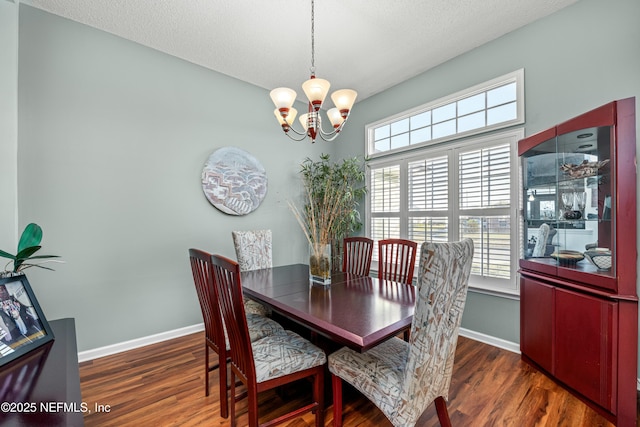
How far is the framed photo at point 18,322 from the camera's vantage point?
1.12 m

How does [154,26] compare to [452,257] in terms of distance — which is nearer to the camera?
[452,257]

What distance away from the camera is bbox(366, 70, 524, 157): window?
2.72 m

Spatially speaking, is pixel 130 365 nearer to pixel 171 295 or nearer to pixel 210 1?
pixel 171 295

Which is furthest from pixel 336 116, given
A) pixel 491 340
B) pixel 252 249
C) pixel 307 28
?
pixel 491 340

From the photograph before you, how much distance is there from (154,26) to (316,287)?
9.02 ft

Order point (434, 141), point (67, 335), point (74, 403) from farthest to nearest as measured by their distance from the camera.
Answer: point (434, 141)
point (67, 335)
point (74, 403)

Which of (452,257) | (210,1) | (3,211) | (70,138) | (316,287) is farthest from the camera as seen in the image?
(70,138)

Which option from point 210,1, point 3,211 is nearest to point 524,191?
point 210,1

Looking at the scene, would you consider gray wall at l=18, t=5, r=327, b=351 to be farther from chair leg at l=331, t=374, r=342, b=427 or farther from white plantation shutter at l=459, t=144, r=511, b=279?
white plantation shutter at l=459, t=144, r=511, b=279

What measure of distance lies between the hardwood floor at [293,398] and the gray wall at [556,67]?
54cm

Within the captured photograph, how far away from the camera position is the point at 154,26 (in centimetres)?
256

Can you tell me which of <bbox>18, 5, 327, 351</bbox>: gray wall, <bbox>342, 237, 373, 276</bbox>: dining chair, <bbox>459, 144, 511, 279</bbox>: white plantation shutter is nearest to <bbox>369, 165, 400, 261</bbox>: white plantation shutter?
<bbox>459, 144, 511, 279</bbox>: white plantation shutter

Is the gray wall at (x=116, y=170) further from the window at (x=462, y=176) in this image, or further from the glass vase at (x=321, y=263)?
the window at (x=462, y=176)

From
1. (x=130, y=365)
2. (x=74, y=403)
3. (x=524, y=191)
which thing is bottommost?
(x=130, y=365)
